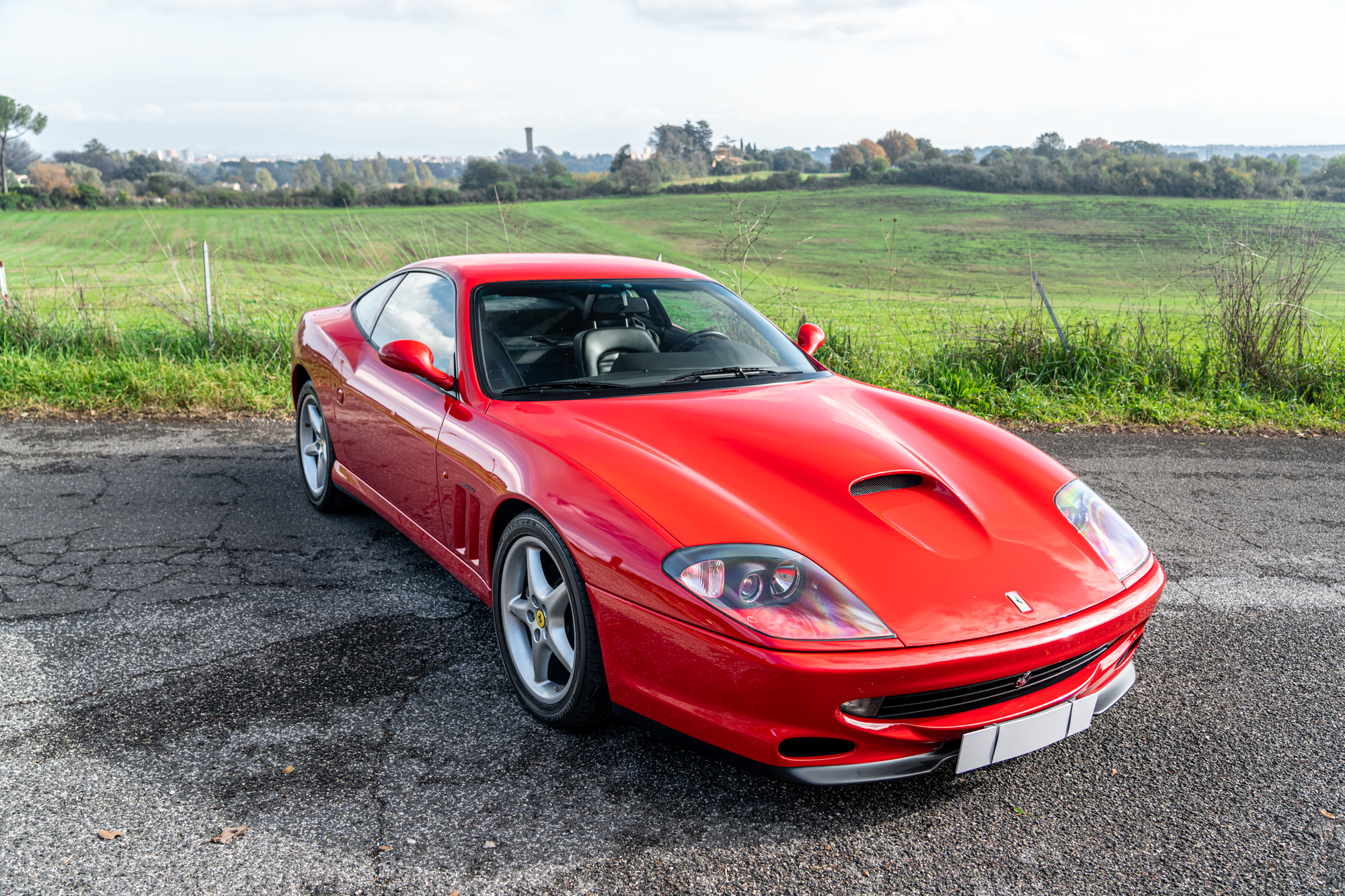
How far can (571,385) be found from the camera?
3191mm

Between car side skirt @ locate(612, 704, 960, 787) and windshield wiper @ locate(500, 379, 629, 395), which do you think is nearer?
car side skirt @ locate(612, 704, 960, 787)

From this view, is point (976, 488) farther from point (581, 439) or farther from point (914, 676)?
point (581, 439)

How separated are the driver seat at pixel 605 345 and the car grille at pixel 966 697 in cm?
169

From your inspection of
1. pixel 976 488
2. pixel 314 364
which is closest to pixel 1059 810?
pixel 976 488

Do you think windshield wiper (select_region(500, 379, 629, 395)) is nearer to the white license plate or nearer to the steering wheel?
the steering wheel

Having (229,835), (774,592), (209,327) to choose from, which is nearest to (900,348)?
(209,327)

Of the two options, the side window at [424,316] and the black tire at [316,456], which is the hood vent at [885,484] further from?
the black tire at [316,456]

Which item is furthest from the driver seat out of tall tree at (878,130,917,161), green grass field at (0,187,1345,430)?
tall tree at (878,130,917,161)

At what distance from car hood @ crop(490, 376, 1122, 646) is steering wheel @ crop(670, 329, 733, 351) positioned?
492 mm

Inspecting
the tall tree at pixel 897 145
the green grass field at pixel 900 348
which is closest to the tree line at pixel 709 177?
the tall tree at pixel 897 145

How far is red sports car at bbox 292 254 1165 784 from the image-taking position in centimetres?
208

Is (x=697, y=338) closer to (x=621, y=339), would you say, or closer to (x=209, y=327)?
(x=621, y=339)

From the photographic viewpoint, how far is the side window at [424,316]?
3.47 meters

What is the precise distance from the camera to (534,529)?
2562 millimetres
